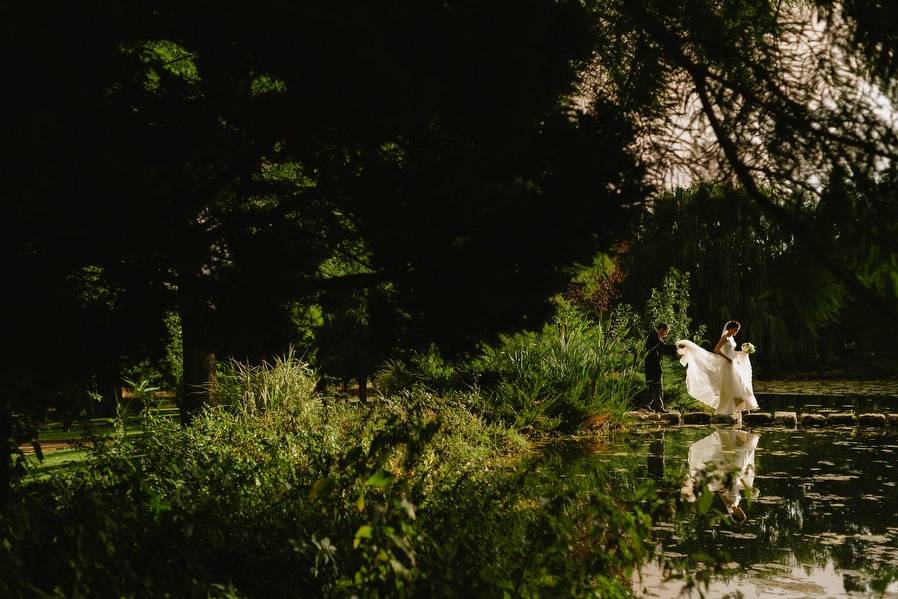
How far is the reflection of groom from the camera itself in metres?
16.4

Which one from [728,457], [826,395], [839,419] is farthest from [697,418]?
[826,395]

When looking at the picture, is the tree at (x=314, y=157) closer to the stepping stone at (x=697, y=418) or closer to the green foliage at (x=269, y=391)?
the green foliage at (x=269, y=391)

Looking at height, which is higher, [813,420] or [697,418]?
[697,418]

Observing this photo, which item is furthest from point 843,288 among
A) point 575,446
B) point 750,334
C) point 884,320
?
point 750,334

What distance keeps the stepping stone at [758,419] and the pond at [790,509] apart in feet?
4.54

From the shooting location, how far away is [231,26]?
3.89m

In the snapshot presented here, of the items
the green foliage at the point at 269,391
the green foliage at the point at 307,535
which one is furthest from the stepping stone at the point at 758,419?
the green foliage at the point at 307,535

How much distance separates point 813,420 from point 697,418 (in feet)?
7.12

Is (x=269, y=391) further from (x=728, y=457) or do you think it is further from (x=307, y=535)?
(x=307, y=535)

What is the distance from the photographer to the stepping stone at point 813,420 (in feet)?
52.9

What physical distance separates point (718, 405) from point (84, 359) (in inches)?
550

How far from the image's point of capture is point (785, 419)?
16.1 metres

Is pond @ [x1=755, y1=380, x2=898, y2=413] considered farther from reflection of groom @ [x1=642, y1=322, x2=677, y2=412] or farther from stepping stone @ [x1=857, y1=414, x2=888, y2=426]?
reflection of groom @ [x1=642, y1=322, x2=677, y2=412]

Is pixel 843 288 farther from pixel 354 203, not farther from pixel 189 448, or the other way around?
pixel 189 448
